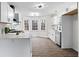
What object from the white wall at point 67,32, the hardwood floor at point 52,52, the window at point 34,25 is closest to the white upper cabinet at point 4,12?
the hardwood floor at point 52,52

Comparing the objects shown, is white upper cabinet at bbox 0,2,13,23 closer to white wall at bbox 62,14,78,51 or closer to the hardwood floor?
the hardwood floor

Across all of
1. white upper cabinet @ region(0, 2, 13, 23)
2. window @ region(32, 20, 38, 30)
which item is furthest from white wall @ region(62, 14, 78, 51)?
window @ region(32, 20, 38, 30)

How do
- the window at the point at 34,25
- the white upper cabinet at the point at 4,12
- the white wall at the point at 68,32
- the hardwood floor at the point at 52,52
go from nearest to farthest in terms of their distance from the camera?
the white upper cabinet at the point at 4,12
the hardwood floor at the point at 52,52
the white wall at the point at 68,32
the window at the point at 34,25

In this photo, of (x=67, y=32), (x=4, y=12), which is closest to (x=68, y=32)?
(x=67, y=32)

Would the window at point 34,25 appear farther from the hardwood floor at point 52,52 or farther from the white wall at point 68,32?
the white wall at point 68,32

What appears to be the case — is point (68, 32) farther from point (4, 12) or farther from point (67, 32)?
point (4, 12)

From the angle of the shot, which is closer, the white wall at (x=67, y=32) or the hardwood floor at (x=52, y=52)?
the hardwood floor at (x=52, y=52)

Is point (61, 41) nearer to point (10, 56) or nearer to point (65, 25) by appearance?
point (65, 25)

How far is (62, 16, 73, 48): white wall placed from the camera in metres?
6.82

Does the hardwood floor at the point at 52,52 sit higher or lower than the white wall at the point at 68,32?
lower

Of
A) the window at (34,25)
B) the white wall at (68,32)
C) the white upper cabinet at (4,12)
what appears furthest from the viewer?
the window at (34,25)

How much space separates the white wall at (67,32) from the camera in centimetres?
682

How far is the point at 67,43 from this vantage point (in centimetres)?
686

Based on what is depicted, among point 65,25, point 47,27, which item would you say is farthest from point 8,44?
point 47,27
